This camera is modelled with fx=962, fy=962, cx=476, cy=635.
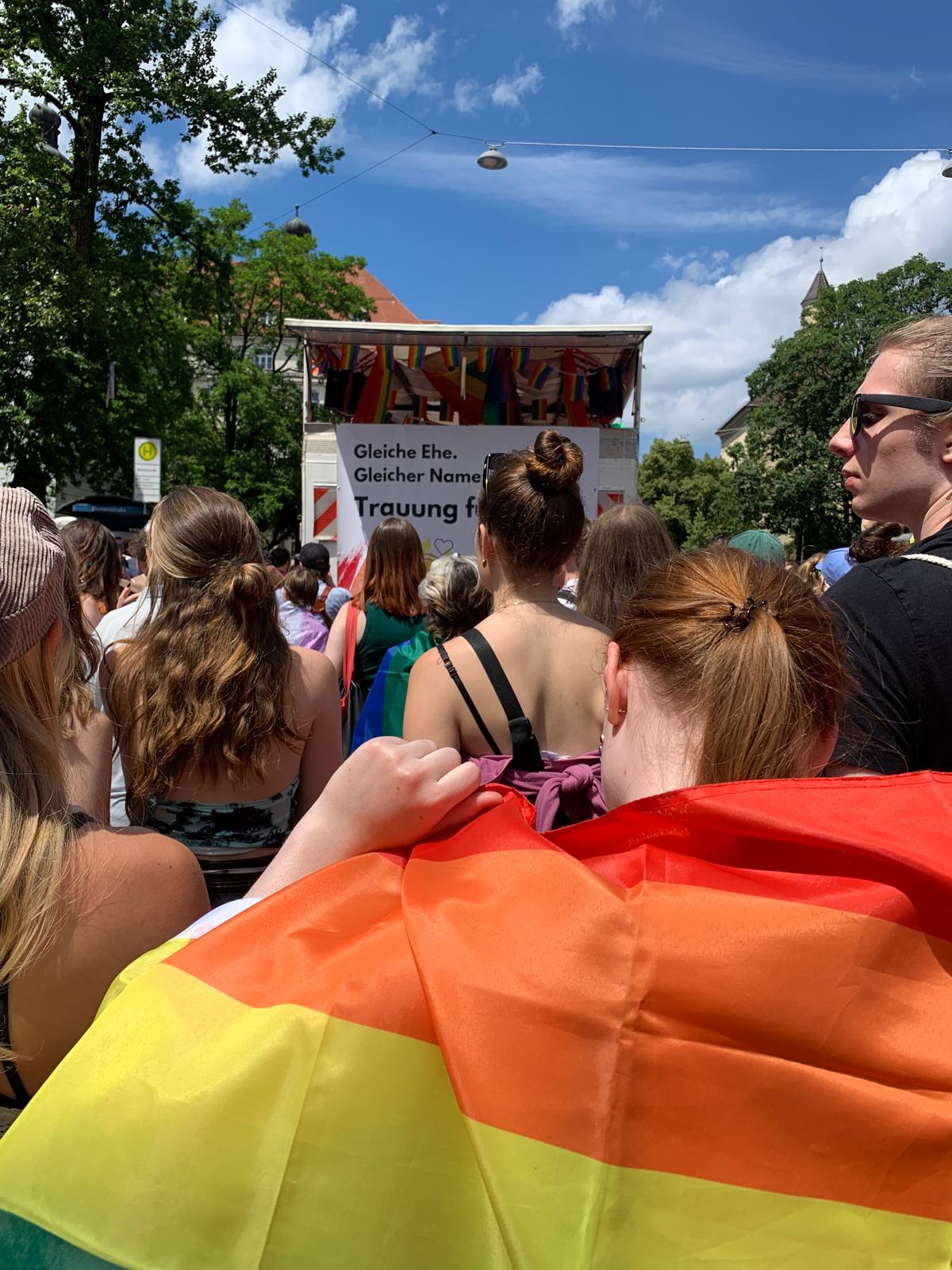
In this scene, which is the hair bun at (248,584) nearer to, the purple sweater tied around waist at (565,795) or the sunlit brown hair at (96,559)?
the purple sweater tied around waist at (565,795)

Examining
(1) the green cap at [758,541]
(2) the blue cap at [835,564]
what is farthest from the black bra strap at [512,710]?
(2) the blue cap at [835,564]

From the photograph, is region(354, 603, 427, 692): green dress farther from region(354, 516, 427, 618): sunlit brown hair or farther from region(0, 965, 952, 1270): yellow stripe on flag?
region(0, 965, 952, 1270): yellow stripe on flag

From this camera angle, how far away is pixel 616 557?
10.8 ft

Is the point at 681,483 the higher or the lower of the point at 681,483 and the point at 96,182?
the lower

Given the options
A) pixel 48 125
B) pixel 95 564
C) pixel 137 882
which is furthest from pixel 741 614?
pixel 48 125

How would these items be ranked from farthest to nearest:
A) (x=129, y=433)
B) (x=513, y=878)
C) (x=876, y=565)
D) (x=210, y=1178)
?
(x=129, y=433) < (x=876, y=565) < (x=513, y=878) < (x=210, y=1178)

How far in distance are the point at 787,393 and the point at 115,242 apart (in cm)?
3144

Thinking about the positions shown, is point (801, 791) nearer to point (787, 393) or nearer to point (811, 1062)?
point (811, 1062)

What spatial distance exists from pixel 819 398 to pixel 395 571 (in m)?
40.3

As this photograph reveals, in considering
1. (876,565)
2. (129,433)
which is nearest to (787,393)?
(129,433)

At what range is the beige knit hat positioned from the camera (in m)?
1.33

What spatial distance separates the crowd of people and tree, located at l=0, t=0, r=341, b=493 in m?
16.5

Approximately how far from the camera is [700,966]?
38.8 inches

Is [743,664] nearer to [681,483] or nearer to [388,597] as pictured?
[388,597]
